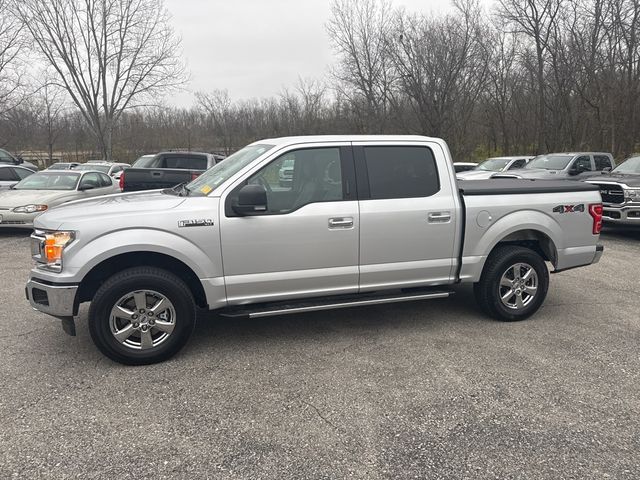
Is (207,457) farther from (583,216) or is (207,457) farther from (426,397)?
(583,216)

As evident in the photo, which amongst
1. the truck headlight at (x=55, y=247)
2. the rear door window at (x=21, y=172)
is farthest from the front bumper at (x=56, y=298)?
the rear door window at (x=21, y=172)

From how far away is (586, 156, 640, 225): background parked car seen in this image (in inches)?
353

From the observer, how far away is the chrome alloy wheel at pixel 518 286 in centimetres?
471

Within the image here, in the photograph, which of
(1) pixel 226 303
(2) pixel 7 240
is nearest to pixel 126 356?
(1) pixel 226 303

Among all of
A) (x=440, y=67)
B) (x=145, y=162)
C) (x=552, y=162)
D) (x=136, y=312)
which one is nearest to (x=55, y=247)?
(x=136, y=312)

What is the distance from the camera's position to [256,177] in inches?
155

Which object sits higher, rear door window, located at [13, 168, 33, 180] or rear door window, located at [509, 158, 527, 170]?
rear door window, located at [13, 168, 33, 180]

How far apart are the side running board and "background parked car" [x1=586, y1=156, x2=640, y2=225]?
6.89 meters

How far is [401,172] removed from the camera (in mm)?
4355

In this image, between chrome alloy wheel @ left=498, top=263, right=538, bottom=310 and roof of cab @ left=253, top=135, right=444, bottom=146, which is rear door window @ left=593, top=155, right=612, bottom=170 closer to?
chrome alloy wheel @ left=498, top=263, right=538, bottom=310

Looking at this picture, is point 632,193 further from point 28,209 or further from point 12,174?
point 12,174

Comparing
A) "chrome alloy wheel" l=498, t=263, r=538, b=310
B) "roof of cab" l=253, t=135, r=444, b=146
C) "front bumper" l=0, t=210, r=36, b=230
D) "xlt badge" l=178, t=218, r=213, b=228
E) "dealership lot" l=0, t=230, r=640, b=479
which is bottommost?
"dealership lot" l=0, t=230, r=640, b=479

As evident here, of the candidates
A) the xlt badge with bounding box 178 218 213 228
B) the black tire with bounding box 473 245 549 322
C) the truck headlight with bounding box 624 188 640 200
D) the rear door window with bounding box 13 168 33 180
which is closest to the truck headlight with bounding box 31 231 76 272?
the xlt badge with bounding box 178 218 213 228

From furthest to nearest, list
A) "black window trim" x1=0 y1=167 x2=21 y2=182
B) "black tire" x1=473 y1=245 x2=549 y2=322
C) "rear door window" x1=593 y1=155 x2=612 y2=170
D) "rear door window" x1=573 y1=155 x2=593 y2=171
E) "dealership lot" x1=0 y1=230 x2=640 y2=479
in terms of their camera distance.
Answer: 1. "rear door window" x1=593 y1=155 x2=612 y2=170
2. "black window trim" x1=0 y1=167 x2=21 y2=182
3. "rear door window" x1=573 y1=155 x2=593 y2=171
4. "black tire" x1=473 y1=245 x2=549 y2=322
5. "dealership lot" x1=0 y1=230 x2=640 y2=479
